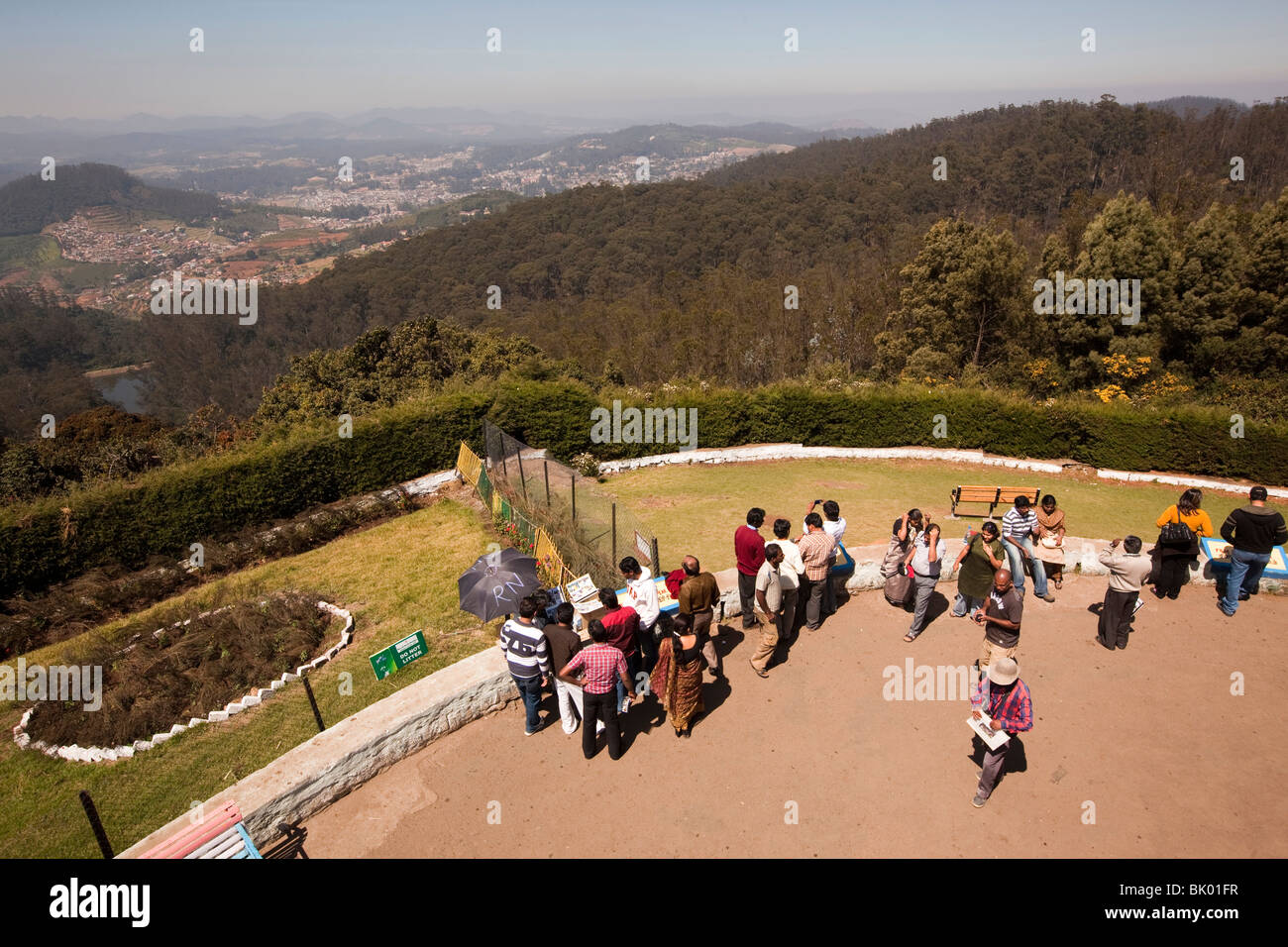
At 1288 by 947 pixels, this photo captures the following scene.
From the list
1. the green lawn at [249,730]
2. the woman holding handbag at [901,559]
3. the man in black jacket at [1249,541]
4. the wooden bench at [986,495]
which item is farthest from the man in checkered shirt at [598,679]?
the wooden bench at [986,495]

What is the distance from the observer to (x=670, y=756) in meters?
6.73

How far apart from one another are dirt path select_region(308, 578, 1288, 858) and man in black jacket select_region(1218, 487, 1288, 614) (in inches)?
33.6

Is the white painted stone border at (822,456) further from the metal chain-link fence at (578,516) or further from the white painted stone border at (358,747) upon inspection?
the white painted stone border at (358,747)

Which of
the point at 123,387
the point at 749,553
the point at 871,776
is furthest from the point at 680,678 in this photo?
the point at 123,387

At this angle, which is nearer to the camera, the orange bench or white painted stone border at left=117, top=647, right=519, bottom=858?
the orange bench

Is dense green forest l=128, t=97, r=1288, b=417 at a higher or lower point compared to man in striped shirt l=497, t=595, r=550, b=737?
higher

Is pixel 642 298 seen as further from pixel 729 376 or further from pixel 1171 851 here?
pixel 1171 851

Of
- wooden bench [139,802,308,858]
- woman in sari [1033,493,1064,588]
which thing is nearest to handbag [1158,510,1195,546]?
woman in sari [1033,493,1064,588]

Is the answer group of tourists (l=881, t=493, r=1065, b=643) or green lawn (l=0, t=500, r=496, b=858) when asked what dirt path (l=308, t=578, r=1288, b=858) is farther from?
green lawn (l=0, t=500, r=496, b=858)

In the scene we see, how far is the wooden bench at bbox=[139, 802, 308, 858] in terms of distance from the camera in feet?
16.7

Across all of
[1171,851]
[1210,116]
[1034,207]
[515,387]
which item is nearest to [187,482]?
[515,387]

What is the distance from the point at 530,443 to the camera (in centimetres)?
2017

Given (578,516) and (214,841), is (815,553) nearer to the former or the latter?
(578,516)
